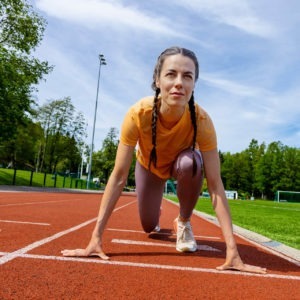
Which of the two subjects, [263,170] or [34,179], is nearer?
[34,179]

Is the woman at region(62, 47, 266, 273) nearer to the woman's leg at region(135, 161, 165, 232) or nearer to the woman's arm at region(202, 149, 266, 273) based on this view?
the woman's arm at region(202, 149, 266, 273)

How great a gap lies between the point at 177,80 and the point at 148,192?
1.95 meters

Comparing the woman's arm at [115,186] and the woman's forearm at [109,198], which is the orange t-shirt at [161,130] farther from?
the woman's forearm at [109,198]

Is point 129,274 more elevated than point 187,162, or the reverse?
point 187,162

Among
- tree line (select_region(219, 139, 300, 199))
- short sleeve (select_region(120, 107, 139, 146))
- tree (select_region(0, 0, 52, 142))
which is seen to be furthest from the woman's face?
tree line (select_region(219, 139, 300, 199))

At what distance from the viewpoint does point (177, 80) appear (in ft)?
11.2

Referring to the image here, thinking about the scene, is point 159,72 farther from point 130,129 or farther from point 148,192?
point 148,192

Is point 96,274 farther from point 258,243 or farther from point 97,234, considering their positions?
point 258,243

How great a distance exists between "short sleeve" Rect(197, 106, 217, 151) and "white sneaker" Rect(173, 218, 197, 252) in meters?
1.11

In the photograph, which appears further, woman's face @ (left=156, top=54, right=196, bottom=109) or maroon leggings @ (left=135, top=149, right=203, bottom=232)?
maroon leggings @ (left=135, top=149, right=203, bottom=232)

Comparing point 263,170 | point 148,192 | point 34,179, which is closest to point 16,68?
point 34,179

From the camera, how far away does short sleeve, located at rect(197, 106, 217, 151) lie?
368 cm

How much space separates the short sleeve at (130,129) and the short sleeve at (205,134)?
2.02 feet

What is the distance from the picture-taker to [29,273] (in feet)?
8.91
